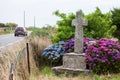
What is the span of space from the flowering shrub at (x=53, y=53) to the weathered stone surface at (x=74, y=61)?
1.62 metres

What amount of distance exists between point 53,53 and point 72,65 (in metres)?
2.15

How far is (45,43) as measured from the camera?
56.0 feet

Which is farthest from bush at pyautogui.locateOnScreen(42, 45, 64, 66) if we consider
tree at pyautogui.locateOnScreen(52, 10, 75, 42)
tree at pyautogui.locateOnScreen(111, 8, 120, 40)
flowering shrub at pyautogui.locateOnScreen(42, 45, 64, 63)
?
tree at pyautogui.locateOnScreen(111, 8, 120, 40)

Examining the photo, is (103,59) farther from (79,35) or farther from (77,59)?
(79,35)

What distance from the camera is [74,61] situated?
527 inches

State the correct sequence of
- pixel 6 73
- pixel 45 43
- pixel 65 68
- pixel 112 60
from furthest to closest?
pixel 45 43 < pixel 65 68 < pixel 112 60 < pixel 6 73

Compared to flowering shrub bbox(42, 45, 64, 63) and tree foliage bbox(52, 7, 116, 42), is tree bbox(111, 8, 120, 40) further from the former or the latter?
flowering shrub bbox(42, 45, 64, 63)

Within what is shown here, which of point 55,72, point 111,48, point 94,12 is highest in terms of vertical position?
point 94,12

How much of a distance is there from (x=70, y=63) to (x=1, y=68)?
636cm

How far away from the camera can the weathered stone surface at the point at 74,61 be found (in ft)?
43.3

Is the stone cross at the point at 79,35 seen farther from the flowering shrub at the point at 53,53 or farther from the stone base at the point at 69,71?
the flowering shrub at the point at 53,53

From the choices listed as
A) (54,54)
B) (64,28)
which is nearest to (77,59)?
(54,54)

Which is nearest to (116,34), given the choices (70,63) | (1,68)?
(70,63)

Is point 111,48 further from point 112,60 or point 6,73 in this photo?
point 6,73
